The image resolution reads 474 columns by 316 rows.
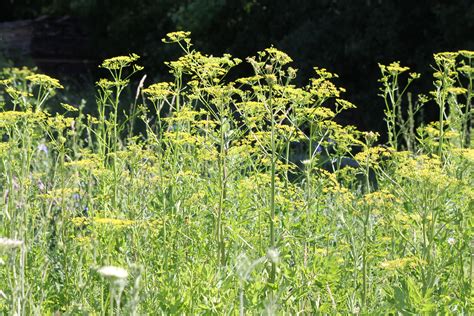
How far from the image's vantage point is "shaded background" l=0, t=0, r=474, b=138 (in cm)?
1086

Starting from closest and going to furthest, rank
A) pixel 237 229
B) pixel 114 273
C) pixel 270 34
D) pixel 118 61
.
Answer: pixel 114 273, pixel 237 229, pixel 118 61, pixel 270 34

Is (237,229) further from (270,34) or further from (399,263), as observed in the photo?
(270,34)

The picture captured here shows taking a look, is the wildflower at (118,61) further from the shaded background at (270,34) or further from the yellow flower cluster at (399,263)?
the shaded background at (270,34)

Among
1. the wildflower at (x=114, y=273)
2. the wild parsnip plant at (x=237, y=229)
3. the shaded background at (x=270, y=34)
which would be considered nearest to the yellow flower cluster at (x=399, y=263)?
the wild parsnip plant at (x=237, y=229)

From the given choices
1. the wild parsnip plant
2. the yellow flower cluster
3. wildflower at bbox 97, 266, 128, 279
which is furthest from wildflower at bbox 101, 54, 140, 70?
wildflower at bbox 97, 266, 128, 279

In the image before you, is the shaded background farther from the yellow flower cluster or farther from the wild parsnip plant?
the yellow flower cluster

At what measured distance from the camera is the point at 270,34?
44.3ft

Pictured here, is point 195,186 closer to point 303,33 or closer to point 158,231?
point 158,231

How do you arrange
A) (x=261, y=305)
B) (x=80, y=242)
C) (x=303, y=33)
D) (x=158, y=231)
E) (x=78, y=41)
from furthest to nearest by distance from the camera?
(x=78, y=41) → (x=303, y=33) → (x=158, y=231) → (x=80, y=242) → (x=261, y=305)

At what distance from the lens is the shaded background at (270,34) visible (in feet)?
35.6

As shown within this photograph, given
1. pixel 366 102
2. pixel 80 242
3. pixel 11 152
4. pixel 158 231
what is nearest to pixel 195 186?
pixel 158 231

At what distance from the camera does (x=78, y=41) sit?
763 inches

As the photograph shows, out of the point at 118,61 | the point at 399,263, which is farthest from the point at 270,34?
the point at 399,263

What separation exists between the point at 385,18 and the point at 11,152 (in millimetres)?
8659
